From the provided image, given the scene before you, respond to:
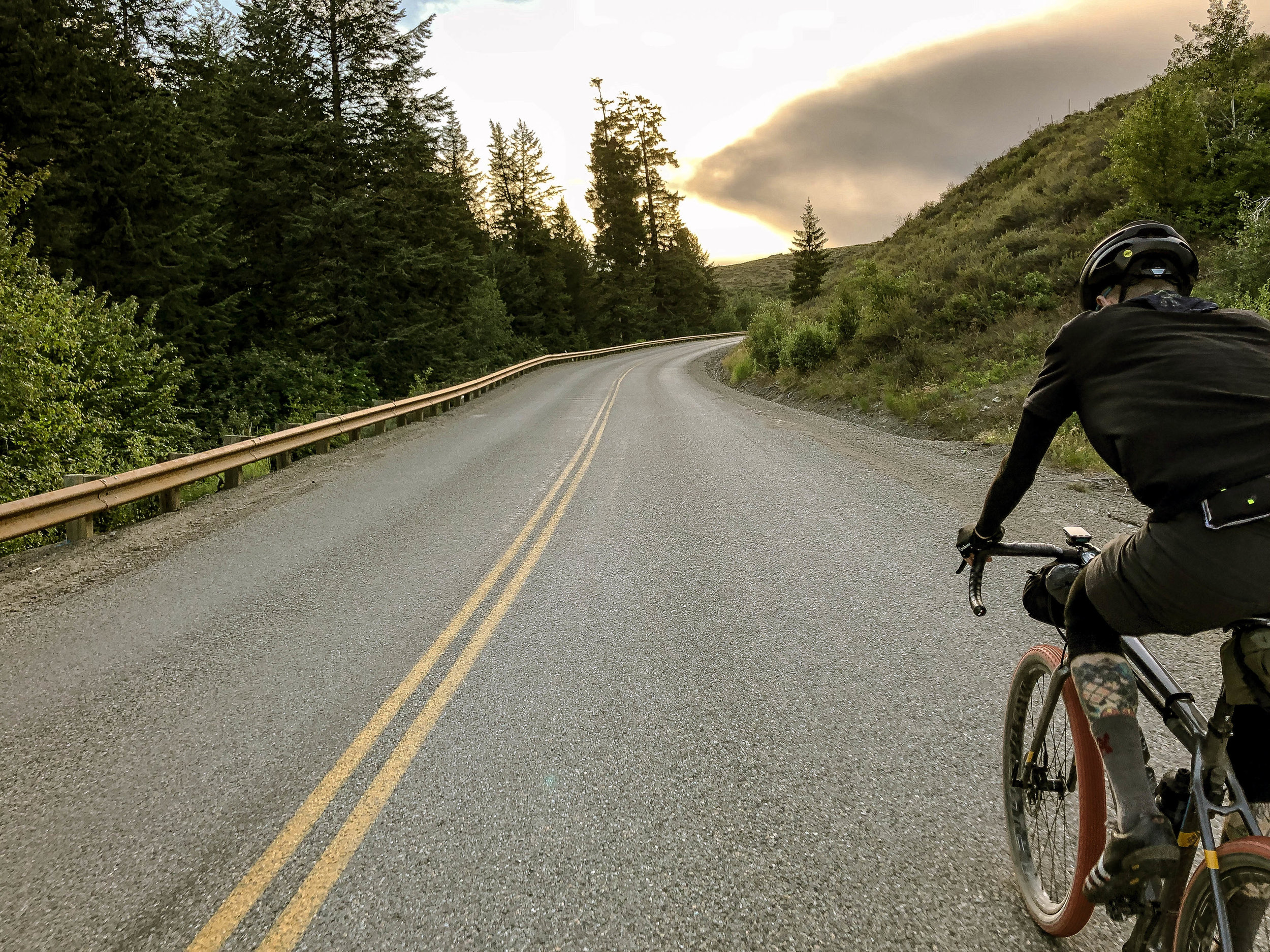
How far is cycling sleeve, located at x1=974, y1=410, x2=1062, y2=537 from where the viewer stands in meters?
2.08

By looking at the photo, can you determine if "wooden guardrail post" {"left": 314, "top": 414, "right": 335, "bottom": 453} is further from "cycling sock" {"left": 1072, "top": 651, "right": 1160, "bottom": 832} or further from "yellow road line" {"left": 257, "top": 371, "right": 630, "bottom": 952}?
"cycling sock" {"left": 1072, "top": 651, "right": 1160, "bottom": 832}

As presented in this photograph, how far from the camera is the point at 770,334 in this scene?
88.7ft

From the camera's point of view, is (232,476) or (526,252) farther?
(526,252)

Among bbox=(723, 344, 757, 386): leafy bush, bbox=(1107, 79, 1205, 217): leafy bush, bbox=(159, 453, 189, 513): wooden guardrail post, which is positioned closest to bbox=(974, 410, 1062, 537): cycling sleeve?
bbox=(159, 453, 189, 513): wooden guardrail post

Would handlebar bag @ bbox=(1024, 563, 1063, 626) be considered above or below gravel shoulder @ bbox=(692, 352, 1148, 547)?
above

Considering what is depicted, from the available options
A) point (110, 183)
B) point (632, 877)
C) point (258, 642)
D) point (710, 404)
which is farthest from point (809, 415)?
point (110, 183)

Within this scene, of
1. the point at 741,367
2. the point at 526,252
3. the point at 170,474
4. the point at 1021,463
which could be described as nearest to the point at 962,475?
the point at 1021,463

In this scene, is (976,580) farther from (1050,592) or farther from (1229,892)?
(1229,892)

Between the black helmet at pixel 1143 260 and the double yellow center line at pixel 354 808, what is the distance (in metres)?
3.23

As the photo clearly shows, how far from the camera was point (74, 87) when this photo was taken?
15008mm

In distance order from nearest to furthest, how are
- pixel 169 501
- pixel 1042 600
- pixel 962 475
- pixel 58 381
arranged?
pixel 1042 600 → pixel 169 501 → pixel 962 475 → pixel 58 381

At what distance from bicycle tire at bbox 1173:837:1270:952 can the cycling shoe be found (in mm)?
64

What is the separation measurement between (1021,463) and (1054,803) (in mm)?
1228

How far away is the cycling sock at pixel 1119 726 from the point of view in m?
1.74
